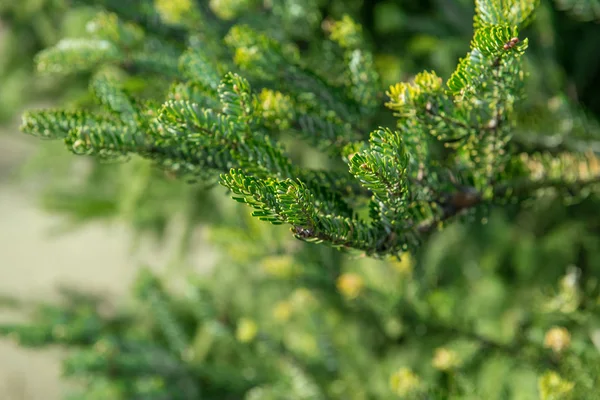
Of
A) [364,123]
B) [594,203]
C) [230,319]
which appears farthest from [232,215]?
[594,203]

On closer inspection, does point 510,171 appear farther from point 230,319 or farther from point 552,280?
point 230,319

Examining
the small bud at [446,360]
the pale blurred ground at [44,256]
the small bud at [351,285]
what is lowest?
the small bud at [446,360]

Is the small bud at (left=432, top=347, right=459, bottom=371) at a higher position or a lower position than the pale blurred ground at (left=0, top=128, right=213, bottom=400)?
lower

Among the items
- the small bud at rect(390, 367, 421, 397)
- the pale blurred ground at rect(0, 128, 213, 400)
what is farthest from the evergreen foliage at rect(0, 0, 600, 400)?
the pale blurred ground at rect(0, 128, 213, 400)

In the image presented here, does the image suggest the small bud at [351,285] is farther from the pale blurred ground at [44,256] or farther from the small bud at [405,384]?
the pale blurred ground at [44,256]

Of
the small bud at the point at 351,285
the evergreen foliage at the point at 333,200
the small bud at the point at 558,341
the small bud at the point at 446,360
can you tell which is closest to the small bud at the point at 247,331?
the evergreen foliage at the point at 333,200

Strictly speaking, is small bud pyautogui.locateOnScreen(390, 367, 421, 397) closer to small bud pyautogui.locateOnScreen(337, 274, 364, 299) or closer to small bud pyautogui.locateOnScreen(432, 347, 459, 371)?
small bud pyautogui.locateOnScreen(432, 347, 459, 371)

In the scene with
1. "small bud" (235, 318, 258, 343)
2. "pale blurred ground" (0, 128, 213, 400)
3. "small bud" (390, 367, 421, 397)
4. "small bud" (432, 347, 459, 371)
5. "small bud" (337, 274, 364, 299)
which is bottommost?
"small bud" (432, 347, 459, 371)
